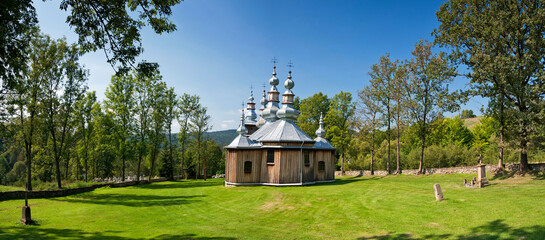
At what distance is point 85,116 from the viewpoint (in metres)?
32.1

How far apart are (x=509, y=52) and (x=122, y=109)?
32.3 metres

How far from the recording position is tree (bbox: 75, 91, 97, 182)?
2495 cm

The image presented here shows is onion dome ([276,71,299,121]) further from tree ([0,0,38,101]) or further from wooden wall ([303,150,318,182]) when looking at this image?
tree ([0,0,38,101])

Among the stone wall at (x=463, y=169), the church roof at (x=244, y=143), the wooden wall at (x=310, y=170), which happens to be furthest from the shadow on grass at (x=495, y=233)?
the church roof at (x=244, y=143)

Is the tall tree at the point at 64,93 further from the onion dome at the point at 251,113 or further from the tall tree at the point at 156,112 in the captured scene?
the onion dome at the point at 251,113

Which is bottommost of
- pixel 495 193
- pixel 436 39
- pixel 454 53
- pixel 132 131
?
pixel 495 193

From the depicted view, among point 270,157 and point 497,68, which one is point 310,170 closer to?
point 270,157

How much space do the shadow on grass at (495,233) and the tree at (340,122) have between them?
2676cm

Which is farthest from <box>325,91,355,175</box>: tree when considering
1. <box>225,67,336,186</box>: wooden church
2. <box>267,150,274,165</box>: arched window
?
<box>267,150,274,165</box>: arched window

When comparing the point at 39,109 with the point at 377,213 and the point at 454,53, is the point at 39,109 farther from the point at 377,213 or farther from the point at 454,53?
the point at 454,53

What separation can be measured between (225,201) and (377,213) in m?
8.90

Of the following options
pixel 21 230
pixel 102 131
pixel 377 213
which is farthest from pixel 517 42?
pixel 102 131

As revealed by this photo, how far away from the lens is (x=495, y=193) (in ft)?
46.8

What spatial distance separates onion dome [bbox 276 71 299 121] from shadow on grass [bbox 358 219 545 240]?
60.0ft
